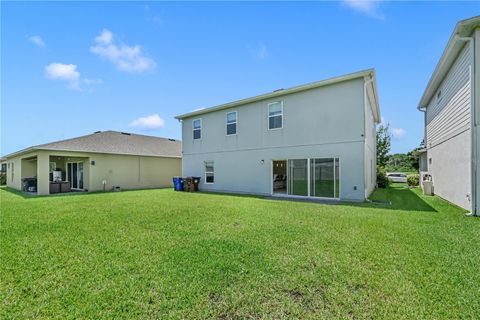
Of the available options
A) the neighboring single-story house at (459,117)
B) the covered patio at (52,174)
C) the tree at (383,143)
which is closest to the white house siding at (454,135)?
the neighboring single-story house at (459,117)

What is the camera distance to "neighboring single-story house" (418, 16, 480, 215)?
7.68 m

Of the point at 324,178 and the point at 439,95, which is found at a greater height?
the point at 439,95

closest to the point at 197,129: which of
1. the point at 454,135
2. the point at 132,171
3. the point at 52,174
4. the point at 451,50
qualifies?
the point at 132,171

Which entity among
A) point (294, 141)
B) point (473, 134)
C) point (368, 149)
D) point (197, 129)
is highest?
point (197, 129)

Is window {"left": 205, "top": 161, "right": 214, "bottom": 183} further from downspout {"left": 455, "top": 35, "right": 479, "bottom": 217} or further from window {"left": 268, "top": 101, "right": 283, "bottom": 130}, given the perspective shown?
downspout {"left": 455, "top": 35, "right": 479, "bottom": 217}

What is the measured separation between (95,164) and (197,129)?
8034 mm

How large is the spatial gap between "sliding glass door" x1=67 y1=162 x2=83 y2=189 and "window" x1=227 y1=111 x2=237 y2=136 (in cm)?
1217

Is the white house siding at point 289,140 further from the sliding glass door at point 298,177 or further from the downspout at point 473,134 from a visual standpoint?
the downspout at point 473,134

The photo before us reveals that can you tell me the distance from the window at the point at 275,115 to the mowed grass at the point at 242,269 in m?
7.10

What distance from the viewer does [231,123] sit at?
15234 millimetres

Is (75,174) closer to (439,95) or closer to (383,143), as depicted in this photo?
(439,95)

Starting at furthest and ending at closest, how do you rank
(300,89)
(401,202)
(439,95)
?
(439,95)
(300,89)
(401,202)

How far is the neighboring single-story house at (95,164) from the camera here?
53.3 ft

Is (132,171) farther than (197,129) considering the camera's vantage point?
Yes
